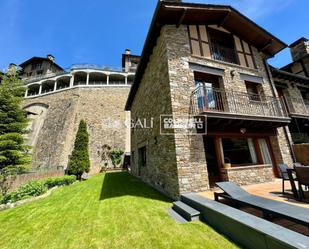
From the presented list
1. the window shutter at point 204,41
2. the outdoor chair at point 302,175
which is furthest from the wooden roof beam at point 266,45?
the outdoor chair at point 302,175

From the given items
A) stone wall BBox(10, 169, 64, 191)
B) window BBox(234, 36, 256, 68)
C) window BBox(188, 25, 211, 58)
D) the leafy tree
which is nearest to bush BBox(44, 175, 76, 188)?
stone wall BBox(10, 169, 64, 191)

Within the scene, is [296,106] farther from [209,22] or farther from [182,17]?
[182,17]

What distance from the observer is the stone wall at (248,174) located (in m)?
6.17

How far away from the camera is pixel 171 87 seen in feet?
19.8

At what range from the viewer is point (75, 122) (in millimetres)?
21375

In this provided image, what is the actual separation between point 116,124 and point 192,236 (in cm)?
2012

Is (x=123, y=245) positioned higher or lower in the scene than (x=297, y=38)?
lower

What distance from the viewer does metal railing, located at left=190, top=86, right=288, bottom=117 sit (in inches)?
266

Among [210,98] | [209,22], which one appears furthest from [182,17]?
[210,98]

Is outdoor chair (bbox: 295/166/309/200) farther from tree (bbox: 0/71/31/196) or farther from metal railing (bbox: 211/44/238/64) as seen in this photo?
tree (bbox: 0/71/31/196)

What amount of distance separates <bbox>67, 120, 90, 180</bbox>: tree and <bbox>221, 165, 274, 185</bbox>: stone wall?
12519 mm

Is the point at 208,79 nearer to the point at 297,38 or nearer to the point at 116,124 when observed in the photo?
the point at 297,38

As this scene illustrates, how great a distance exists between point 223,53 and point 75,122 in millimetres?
20237

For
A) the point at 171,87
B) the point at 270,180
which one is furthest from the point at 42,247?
the point at 270,180
